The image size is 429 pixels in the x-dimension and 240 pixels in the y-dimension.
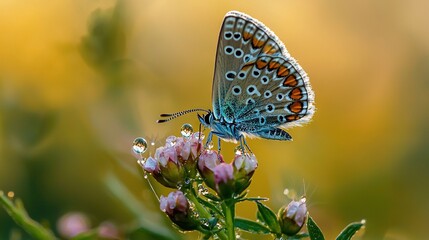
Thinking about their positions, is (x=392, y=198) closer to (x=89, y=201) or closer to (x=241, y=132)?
(x=241, y=132)

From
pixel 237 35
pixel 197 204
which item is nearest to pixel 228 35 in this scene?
pixel 237 35

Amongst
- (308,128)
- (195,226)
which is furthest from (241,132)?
(308,128)

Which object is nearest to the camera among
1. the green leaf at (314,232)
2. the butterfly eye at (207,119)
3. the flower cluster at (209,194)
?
the green leaf at (314,232)

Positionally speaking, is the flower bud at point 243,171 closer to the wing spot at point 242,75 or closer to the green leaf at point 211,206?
the green leaf at point 211,206

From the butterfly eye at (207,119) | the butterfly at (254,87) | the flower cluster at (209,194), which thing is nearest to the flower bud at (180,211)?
the flower cluster at (209,194)

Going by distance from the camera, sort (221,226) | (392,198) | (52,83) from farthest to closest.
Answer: (52,83), (392,198), (221,226)

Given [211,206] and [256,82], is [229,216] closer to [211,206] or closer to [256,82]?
[211,206]
